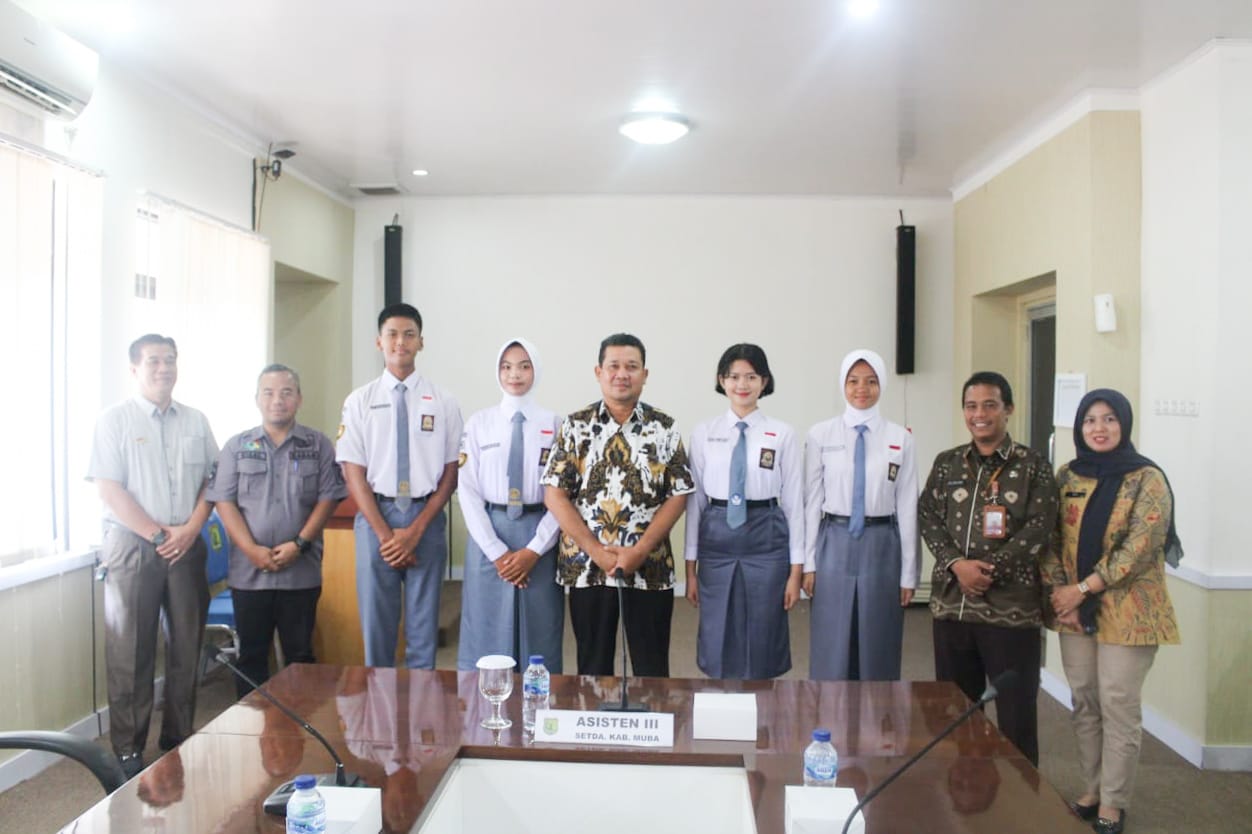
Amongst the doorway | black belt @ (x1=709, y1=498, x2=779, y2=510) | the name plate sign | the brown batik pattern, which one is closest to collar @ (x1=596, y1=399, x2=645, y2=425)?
the brown batik pattern

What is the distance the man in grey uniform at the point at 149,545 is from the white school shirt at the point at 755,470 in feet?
6.44

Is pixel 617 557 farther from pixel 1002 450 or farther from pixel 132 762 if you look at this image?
pixel 132 762

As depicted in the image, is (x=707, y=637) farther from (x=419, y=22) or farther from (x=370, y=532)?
(x=419, y=22)

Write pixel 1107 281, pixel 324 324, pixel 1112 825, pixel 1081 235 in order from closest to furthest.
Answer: pixel 1112 825, pixel 1107 281, pixel 1081 235, pixel 324 324

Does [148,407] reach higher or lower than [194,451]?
higher

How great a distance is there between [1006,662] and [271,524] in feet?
8.95

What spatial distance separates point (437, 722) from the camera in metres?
1.92

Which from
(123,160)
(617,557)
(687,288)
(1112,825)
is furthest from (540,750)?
(687,288)

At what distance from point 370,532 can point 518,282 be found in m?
3.39

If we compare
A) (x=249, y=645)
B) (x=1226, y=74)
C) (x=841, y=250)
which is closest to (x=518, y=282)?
(x=841, y=250)

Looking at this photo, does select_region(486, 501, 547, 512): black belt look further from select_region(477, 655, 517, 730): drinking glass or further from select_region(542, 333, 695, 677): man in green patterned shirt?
select_region(477, 655, 517, 730): drinking glass

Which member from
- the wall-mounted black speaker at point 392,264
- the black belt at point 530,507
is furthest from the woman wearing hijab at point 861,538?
the wall-mounted black speaker at point 392,264

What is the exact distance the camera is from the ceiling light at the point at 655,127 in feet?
14.5

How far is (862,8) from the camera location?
3.11 m
